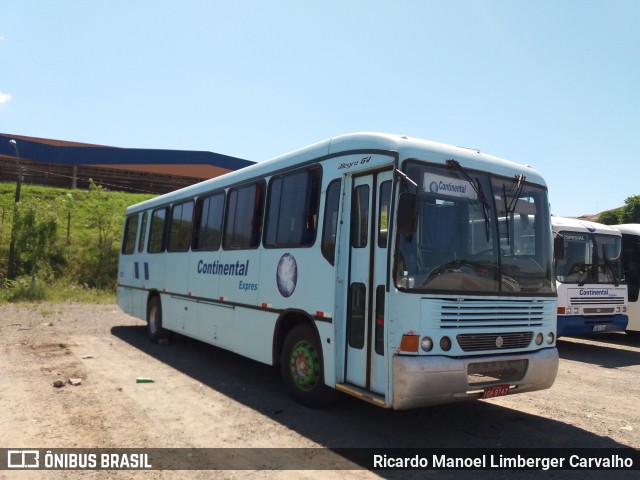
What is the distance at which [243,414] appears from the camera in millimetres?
6148

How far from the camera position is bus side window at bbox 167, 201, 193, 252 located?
33.3 ft

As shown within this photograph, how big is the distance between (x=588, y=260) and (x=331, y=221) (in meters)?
7.83

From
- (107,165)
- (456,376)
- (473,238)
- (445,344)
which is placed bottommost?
(456,376)

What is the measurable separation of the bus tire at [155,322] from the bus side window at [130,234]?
214 cm

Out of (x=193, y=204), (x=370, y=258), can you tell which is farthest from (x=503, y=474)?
(x=193, y=204)

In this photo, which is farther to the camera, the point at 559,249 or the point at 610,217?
the point at 610,217

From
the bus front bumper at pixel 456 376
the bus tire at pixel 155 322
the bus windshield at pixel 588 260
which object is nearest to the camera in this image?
the bus front bumper at pixel 456 376

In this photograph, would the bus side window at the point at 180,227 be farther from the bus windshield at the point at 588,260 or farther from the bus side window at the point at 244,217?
the bus windshield at the point at 588,260

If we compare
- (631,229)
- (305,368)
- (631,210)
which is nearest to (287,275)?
(305,368)

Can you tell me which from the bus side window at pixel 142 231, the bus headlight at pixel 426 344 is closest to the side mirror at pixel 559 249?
the bus headlight at pixel 426 344

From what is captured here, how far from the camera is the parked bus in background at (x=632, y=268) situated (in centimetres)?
1277

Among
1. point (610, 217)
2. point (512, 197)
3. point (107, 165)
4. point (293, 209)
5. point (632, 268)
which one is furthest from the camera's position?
point (610, 217)

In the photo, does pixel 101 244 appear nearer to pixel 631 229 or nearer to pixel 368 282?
pixel 631 229

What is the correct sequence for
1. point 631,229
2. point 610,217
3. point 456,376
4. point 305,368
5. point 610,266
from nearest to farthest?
1. point 456,376
2. point 305,368
3. point 610,266
4. point 631,229
5. point 610,217
